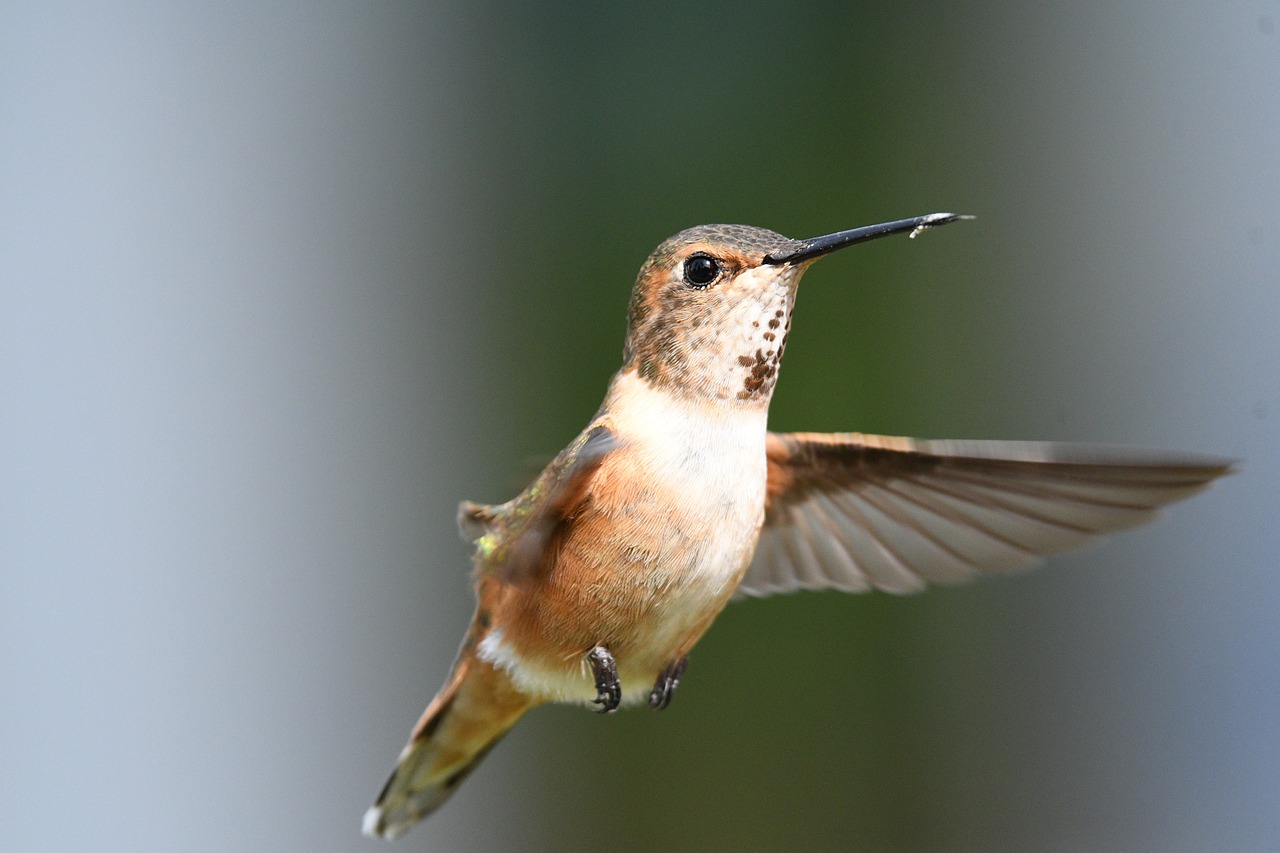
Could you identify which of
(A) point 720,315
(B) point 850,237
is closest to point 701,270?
(A) point 720,315

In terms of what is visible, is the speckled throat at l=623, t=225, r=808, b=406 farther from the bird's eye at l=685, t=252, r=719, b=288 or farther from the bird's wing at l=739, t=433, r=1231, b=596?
the bird's wing at l=739, t=433, r=1231, b=596

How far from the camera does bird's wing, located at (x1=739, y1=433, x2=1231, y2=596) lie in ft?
3.89

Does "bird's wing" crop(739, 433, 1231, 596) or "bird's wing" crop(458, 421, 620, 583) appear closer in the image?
"bird's wing" crop(458, 421, 620, 583)

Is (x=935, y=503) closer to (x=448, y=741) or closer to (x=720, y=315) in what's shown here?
(x=720, y=315)

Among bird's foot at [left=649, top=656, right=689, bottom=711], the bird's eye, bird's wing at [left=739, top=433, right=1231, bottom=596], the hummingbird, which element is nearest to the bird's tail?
the hummingbird

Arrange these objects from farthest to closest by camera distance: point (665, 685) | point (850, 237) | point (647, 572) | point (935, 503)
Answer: point (935, 503) < point (665, 685) < point (647, 572) < point (850, 237)

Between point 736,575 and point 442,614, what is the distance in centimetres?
248

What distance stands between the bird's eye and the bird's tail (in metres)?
0.46

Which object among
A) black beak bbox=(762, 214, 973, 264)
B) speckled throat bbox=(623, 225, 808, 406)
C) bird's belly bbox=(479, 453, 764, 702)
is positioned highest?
black beak bbox=(762, 214, 973, 264)

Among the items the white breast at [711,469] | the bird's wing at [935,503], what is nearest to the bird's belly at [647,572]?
the white breast at [711,469]

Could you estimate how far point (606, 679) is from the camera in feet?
3.44

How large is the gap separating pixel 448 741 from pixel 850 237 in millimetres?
815

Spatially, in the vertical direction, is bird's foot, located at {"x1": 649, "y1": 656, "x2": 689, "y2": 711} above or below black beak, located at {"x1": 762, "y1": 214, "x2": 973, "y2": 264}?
below

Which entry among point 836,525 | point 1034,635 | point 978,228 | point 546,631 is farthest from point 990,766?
point 546,631
